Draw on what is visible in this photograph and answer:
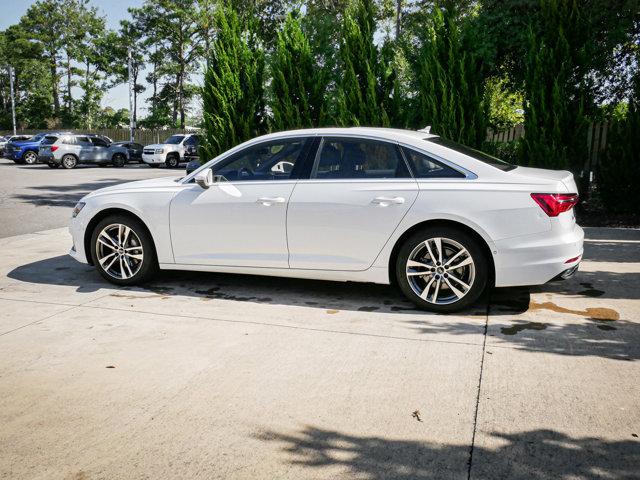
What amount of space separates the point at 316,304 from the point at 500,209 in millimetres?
1875

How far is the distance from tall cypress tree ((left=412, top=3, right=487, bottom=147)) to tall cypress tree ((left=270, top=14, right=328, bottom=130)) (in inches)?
84.2

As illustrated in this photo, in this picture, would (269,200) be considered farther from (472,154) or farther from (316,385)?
(316,385)

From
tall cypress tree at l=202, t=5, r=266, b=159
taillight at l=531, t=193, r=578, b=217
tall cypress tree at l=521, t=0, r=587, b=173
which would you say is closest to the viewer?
taillight at l=531, t=193, r=578, b=217

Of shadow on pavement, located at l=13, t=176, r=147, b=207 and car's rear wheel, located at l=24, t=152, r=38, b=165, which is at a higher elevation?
car's rear wheel, located at l=24, t=152, r=38, b=165

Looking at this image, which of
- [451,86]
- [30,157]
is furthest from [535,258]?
[30,157]

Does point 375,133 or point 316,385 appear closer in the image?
point 316,385

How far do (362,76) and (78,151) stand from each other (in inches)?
876

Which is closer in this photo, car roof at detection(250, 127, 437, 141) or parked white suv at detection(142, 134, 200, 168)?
car roof at detection(250, 127, 437, 141)

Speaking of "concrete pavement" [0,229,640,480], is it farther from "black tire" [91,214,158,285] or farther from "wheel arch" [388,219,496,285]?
"wheel arch" [388,219,496,285]

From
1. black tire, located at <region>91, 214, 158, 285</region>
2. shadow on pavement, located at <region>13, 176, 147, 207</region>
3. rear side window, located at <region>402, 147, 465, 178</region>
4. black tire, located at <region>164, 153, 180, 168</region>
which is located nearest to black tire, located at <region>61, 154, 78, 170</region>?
black tire, located at <region>164, 153, 180, 168</region>

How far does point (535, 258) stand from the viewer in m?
4.82

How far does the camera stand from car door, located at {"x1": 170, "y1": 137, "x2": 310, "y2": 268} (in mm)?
5488

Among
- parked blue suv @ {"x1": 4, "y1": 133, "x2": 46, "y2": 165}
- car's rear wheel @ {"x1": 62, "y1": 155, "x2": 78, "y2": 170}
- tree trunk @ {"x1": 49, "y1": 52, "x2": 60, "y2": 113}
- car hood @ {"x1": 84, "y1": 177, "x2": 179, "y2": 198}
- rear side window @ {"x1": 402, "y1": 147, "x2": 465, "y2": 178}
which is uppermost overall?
tree trunk @ {"x1": 49, "y1": 52, "x2": 60, "y2": 113}

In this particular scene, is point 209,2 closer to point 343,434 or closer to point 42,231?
point 42,231
